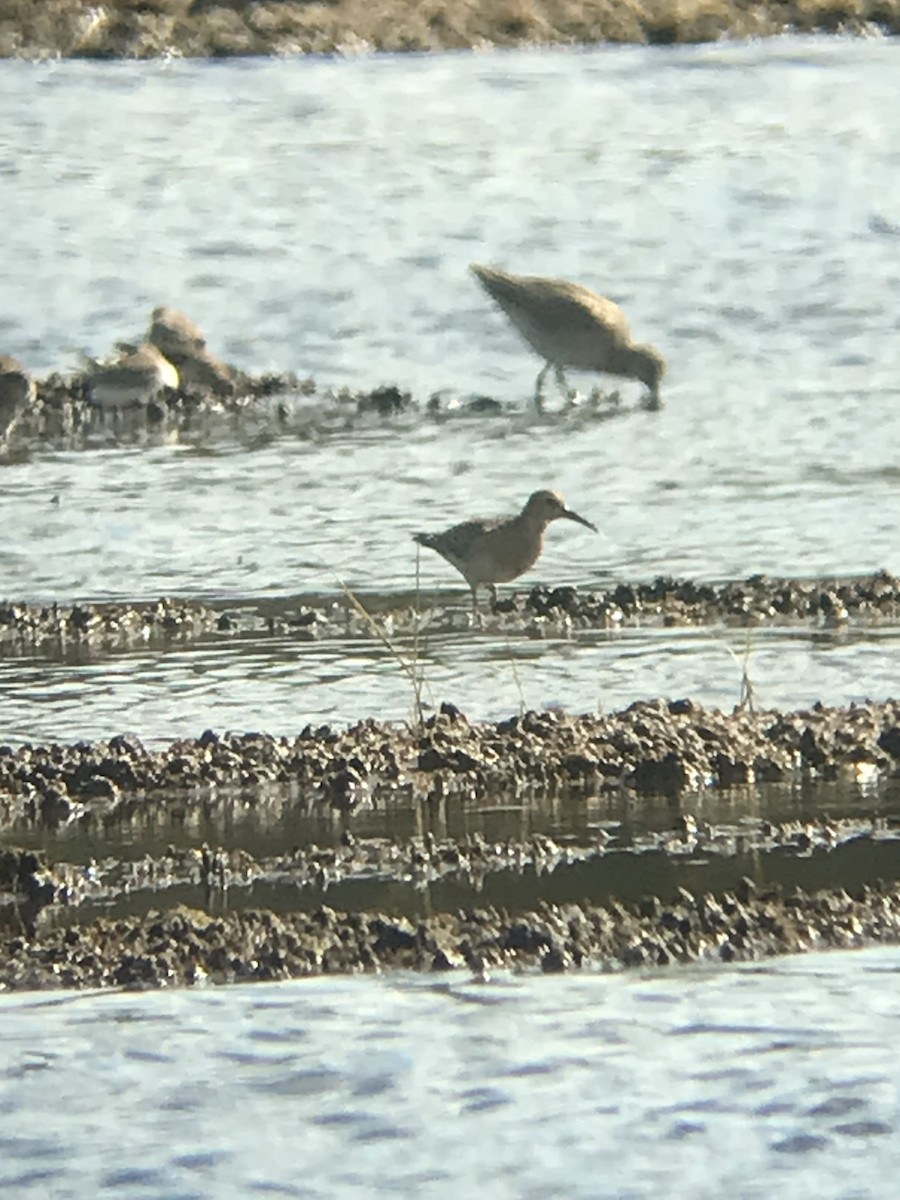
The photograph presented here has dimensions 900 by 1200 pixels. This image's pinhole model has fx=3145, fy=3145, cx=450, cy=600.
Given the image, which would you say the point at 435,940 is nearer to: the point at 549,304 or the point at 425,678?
the point at 425,678

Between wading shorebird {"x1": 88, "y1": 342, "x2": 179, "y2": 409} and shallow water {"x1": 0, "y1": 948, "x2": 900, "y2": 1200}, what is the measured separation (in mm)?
10696

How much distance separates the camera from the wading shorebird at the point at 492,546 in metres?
12.1

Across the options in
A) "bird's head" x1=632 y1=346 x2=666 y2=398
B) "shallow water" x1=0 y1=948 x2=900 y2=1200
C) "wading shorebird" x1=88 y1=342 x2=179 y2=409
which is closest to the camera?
"shallow water" x1=0 y1=948 x2=900 y2=1200

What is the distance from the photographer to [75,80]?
110 ft

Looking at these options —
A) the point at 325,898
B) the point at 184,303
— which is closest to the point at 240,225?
the point at 184,303

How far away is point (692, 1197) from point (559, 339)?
523 inches

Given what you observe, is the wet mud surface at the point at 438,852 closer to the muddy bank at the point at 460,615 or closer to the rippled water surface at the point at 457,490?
the rippled water surface at the point at 457,490

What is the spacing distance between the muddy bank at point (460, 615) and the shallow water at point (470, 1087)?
14.9ft

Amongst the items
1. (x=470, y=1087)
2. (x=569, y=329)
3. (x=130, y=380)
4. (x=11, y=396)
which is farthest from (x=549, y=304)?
(x=470, y=1087)

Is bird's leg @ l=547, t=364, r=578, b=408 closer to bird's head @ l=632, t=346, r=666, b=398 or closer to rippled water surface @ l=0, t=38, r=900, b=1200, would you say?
rippled water surface @ l=0, t=38, r=900, b=1200

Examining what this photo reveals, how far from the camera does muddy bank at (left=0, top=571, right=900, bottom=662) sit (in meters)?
11.5

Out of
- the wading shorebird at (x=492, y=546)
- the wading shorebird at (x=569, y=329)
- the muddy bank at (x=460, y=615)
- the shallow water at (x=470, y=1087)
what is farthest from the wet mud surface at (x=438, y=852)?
the wading shorebird at (x=569, y=329)

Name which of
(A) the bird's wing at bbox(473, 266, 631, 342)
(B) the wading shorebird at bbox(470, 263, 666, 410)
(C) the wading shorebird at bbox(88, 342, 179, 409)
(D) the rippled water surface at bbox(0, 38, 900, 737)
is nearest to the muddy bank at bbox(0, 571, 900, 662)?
(D) the rippled water surface at bbox(0, 38, 900, 737)

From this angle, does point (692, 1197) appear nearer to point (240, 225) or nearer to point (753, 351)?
point (753, 351)
